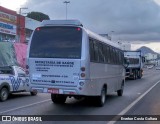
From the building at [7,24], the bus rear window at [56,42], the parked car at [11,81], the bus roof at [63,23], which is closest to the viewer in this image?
the bus rear window at [56,42]

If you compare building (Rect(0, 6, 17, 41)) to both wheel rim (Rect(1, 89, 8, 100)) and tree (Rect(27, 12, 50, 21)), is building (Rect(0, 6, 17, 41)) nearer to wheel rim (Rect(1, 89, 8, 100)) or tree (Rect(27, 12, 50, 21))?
wheel rim (Rect(1, 89, 8, 100))

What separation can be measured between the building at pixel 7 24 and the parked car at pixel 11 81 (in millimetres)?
24244

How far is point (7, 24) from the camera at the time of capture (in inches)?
1710

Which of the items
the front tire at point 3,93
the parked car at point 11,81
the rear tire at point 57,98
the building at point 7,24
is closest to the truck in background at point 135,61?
the building at point 7,24

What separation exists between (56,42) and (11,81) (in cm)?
441

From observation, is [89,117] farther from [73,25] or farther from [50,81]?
[73,25]

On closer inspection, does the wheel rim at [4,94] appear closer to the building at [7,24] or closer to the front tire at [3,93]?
the front tire at [3,93]

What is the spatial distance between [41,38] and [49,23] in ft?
2.07

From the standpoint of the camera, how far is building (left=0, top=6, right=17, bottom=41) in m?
42.0

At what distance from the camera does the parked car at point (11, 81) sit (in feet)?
52.5

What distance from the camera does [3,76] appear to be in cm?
1612

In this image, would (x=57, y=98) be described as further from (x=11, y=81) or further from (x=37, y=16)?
(x=37, y=16)

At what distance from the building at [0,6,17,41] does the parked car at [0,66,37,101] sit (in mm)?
24244

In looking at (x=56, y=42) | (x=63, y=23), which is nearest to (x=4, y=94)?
(x=56, y=42)
